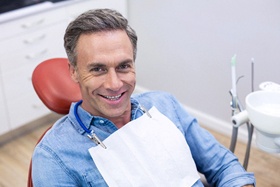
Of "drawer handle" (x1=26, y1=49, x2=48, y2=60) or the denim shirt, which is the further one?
"drawer handle" (x1=26, y1=49, x2=48, y2=60)

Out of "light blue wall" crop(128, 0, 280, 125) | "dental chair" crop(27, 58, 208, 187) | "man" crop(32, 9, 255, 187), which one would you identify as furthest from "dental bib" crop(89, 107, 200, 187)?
"light blue wall" crop(128, 0, 280, 125)

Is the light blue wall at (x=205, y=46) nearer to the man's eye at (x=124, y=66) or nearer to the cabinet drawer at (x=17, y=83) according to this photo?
the cabinet drawer at (x=17, y=83)

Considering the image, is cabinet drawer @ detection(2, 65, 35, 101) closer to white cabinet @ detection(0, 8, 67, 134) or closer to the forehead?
white cabinet @ detection(0, 8, 67, 134)

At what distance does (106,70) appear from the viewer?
47.6 inches

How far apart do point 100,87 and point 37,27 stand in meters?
1.33

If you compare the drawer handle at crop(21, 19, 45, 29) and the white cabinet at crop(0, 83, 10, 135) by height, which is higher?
the drawer handle at crop(21, 19, 45, 29)

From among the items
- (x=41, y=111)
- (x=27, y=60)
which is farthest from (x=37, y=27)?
(x=41, y=111)

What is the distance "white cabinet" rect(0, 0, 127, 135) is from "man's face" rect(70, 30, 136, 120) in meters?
1.19

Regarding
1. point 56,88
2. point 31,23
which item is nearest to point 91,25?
point 56,88

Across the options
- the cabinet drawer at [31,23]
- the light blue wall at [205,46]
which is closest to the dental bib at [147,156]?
the light blue wall at [205,46]

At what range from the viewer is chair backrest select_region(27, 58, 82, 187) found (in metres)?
1.37

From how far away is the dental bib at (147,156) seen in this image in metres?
1.23

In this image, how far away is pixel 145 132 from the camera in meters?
1.33

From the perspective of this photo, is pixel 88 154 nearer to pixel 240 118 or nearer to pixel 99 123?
pixel 99 123
